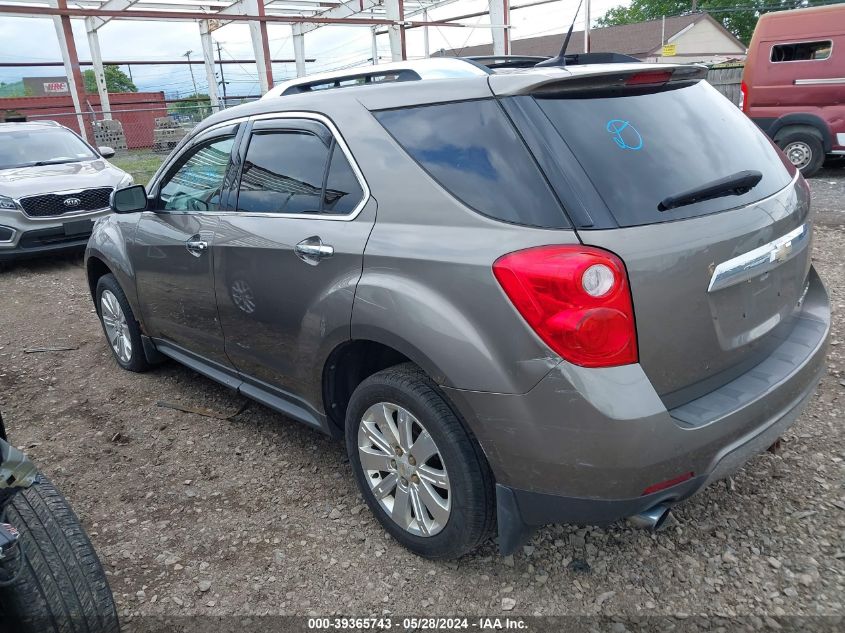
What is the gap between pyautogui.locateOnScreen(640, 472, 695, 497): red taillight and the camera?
2059mm

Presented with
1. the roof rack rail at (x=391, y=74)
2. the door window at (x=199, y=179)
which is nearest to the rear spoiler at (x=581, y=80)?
the roof rack rail at (x=391, y=74)

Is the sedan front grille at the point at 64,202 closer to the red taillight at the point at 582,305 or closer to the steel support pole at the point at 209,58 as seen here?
the red taillight at the point at 582,305

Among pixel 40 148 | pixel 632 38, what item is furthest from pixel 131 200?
pixel 632 38

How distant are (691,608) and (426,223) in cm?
159

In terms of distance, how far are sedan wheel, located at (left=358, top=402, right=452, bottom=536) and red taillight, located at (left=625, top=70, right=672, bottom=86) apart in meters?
1.41

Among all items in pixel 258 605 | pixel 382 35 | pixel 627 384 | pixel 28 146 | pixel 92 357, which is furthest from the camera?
pixel 382 35

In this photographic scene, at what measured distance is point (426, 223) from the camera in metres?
2.33

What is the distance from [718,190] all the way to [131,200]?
3.10 m

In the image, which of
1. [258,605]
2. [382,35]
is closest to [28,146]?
[258,605]

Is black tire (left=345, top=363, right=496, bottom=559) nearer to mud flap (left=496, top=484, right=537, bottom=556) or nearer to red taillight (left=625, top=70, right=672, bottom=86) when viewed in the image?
mud flap (left=496, top=484, right=537, bottom=556)

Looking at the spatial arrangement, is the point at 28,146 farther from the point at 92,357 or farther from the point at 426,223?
the point at 426,223

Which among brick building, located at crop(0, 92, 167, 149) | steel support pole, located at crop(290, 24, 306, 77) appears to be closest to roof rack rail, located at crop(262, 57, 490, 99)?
steel support pole, located at crop(290, 24, 306, 77)

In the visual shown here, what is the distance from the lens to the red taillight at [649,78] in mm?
2354

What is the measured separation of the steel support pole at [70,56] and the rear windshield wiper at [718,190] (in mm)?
19425
